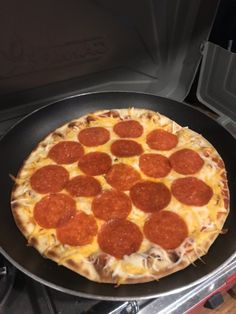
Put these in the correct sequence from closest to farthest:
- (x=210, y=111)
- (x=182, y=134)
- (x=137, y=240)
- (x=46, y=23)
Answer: (x=137, y=240)
(x=46, y=23)
(x=182, y=134)
(x=210, y=111)

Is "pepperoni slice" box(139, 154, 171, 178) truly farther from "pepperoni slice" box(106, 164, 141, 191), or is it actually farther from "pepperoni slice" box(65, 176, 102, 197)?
"pepperoni slice" box(65, 176, 102, 197)

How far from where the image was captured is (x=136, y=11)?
4.73 ft

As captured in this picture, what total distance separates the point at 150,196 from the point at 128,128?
44cm

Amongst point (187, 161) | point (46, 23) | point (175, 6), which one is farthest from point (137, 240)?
point (175, 6)

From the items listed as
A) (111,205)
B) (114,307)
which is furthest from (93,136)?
(114,307)

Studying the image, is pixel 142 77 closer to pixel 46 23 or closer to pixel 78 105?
pixel 78 105

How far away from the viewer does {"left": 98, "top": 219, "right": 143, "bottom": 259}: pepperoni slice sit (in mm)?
1148

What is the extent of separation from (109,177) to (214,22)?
3.08 feet

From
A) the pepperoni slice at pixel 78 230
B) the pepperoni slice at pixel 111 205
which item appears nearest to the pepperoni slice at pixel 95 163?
the pepperoni slice at pixel 111 205

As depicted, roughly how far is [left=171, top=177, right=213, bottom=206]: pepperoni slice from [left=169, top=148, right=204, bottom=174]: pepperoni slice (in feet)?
0.18

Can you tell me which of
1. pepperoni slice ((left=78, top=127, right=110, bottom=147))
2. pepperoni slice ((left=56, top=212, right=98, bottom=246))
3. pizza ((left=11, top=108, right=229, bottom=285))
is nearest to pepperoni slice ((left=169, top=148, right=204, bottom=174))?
pizza ((left=11, top=108, right=229, bottom=285))

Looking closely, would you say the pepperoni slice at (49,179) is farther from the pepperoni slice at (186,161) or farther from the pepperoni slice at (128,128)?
the pepperoni slice at (186,161)

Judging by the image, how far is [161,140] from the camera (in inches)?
61.7

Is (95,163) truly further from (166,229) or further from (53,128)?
(166,229)
